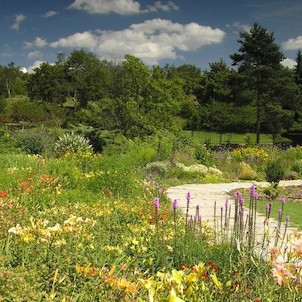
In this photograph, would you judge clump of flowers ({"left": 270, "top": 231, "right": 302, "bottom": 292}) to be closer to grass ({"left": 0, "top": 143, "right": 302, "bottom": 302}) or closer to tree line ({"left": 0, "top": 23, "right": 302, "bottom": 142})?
grass ({"left": 0, "top": 143, "right": 302, "bottom": 302})

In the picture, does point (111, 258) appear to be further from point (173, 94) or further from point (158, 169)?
point (173, 94)

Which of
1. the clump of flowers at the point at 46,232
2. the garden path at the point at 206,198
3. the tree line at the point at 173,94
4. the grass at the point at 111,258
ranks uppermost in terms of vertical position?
the tree line at the point at 173,94

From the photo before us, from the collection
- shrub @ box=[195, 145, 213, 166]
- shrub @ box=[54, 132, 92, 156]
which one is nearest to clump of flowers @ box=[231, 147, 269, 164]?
shrub @ box=[195, 145, 213, 166]

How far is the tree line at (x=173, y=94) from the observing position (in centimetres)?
2298

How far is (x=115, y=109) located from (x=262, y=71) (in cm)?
1336

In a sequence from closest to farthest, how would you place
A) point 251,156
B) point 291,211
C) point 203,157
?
point 291,211, point 203,157, point 251,156

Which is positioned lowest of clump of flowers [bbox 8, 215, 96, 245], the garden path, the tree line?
the garden path

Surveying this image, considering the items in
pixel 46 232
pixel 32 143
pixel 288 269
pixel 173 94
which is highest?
pixel 173 94

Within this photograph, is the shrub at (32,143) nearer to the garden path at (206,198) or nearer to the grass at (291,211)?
the garden path at (206,198)

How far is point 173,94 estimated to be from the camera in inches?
939

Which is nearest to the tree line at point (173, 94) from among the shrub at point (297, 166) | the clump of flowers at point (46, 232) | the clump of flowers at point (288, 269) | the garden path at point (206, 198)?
the shrub at point (297, 166)

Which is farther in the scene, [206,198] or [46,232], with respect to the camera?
[206,198]

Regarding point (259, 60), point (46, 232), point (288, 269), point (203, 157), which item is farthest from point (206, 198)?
point (259, 60)

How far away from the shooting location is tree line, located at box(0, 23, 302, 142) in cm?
2298
